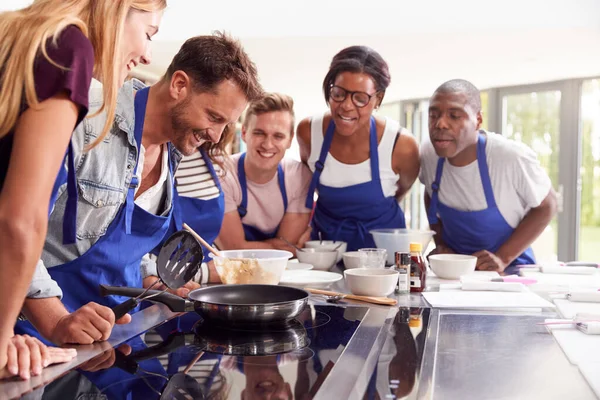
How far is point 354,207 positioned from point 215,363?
70.7 inches

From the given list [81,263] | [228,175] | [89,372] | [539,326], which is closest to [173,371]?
[89,372]

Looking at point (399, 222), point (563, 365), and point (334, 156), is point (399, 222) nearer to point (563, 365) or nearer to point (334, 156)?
point (334, 156)

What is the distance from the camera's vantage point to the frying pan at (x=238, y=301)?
127cm

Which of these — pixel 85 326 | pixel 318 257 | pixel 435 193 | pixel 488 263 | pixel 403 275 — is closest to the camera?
pixel 85 326

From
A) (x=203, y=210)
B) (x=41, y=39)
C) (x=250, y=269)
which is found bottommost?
(x=250, y=269)

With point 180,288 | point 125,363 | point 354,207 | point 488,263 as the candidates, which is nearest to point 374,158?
point 354,207

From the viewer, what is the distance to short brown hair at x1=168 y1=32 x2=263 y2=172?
1745 millimetres

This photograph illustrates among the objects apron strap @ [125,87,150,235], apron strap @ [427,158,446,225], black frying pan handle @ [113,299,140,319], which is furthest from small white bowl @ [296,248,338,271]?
black frying pan handle @ [113,299,140,319]

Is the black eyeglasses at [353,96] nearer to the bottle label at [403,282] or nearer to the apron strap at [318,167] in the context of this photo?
the apron strap at [318,167]

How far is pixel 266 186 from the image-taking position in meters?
2.82

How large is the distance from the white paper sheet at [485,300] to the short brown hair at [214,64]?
2.63ft

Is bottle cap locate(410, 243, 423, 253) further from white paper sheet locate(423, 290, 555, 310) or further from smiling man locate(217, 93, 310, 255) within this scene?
smiling man locate(217, 93, 310, 255)

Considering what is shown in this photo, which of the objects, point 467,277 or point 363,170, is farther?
point 363,170

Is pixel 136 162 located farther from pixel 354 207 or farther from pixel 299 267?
pixel 354 207
